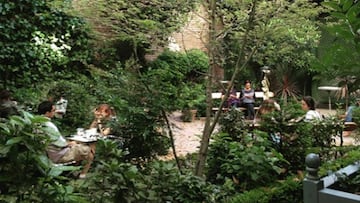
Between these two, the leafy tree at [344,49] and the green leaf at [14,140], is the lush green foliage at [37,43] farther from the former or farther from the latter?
the leafy tree at [344,49]

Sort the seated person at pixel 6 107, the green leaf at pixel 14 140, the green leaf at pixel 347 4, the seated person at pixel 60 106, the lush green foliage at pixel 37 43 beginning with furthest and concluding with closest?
1. the lush green foliage at pixel 37 43
2. the seated person at pixel 60 106
3. the seated person at pixel 6 107
4. the green leaf at pixel 14 140
5. the green leaf at pixel 347 4

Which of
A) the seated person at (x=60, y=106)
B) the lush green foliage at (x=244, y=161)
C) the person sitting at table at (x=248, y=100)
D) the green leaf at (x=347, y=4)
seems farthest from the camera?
the person sitting at table at (x=248, y=100)

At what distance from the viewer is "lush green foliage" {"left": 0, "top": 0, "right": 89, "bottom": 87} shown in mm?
8828

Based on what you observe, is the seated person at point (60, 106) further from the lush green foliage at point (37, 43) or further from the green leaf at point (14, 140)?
the green leaf at point (14, 140)

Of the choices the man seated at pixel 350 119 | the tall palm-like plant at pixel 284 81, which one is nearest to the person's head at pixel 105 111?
the man seated at pixel 350 119

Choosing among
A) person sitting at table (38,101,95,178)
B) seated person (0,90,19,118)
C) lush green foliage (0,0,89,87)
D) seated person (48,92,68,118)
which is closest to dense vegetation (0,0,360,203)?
seated person (48,92,68,118)

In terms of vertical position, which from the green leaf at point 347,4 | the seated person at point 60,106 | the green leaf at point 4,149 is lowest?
the seated person at point 60,106

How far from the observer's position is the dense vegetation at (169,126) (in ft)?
5.84

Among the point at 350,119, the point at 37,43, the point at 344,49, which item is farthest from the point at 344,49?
the point at 37,43

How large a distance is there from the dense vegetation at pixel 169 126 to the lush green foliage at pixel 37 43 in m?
1.40

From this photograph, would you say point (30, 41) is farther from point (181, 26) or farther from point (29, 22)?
point (181, 26)

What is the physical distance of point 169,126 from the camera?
14.3 feet

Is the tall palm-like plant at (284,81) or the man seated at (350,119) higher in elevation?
the tall palm-like plant at (284,81)

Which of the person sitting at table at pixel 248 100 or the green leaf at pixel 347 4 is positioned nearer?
the green leaf at pixel 347 4
